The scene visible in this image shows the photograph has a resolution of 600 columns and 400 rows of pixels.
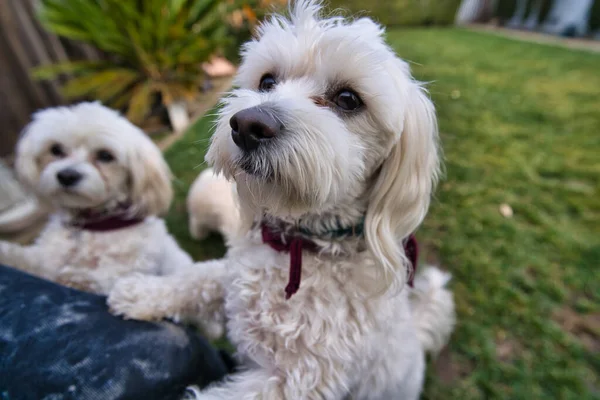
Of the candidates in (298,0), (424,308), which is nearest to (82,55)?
(298,0)

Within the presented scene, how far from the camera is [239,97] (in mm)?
1136

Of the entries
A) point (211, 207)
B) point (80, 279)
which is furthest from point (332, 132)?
point (211, 207)

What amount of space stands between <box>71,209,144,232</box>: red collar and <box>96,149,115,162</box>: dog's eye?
33 cm

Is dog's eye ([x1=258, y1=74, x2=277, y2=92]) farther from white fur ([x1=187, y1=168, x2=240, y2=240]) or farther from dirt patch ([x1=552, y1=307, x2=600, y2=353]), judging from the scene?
dirt patch ([x1=552, y1=307, x2=600, y2=353])

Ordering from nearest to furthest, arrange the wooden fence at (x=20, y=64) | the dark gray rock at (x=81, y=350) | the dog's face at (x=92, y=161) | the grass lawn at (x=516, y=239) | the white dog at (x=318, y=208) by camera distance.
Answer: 1. the dark gray rock at (x=81, y=350)
2. the white dog at (x=318, y=208)
3. the dog's face at (x=92, y=161)
4. the grass lawn at (x=516, y=239)
5. the wooden fence at (x=20, y=64)

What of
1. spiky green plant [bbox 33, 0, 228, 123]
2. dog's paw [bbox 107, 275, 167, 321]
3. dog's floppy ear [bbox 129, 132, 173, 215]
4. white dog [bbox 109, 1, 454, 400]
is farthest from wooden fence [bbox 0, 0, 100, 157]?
white dog [bbox 109, 1, 454, 400]

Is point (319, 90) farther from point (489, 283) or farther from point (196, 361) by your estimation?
point (489, 283)

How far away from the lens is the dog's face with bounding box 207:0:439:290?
1002 mm

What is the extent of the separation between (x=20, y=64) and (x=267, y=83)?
13.4 feet

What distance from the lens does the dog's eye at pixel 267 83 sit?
1.31 m

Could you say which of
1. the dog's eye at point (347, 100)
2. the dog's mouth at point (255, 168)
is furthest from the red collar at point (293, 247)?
the dog's eye at point (347, 100)

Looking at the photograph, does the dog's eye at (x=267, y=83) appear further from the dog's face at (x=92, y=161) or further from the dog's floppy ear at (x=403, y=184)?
the dog's face at (x=92, y=161)

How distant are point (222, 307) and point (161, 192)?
0.99m

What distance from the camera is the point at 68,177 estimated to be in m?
1.80
